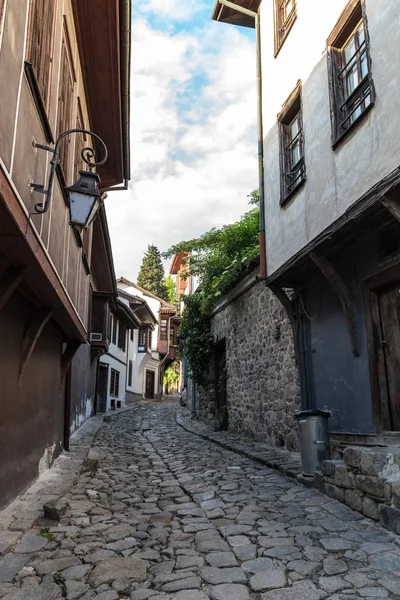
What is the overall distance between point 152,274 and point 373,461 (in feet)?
159

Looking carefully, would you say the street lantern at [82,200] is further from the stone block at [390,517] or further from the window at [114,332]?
the window at [114,332]

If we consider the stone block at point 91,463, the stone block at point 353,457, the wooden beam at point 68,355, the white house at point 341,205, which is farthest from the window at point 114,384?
the stone block at point 353,457

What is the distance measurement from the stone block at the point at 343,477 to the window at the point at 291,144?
4.04 meters

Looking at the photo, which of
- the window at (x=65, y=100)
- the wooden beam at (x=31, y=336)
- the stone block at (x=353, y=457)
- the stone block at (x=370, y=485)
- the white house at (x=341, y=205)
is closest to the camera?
the stone block at (x=370, y=485)

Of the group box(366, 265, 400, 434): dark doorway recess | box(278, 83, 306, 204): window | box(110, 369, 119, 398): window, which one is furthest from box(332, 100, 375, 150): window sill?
box(110, 369, 119, 398): window

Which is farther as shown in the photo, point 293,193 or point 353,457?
point 293,193

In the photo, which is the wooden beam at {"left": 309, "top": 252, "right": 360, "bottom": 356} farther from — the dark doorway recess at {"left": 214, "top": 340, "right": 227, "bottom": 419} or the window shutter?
the dark doorway recess at {"left": 214, "top": 340, "right": 227, "bottom": 419}

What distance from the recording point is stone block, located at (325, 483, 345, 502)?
4.70 metres

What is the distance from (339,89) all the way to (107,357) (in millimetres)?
16157

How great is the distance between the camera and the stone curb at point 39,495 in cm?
374

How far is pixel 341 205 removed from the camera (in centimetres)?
554

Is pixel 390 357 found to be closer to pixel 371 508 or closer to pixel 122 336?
pixel 371 508

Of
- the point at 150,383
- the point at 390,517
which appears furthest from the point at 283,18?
the point at 150,383

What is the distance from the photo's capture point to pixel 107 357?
20.1 m
